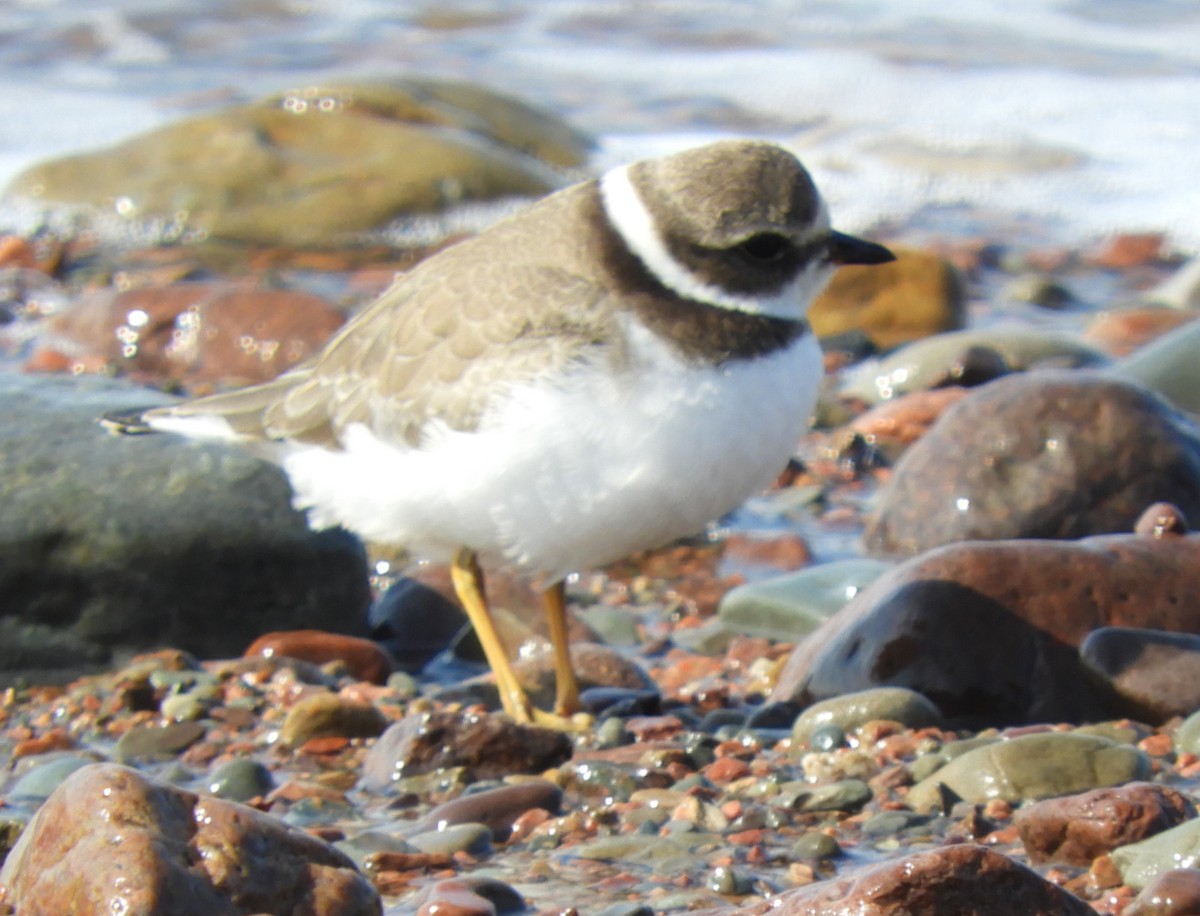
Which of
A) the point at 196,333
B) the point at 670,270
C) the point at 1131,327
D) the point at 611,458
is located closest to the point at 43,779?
the point at 611,458

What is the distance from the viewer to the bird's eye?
14.2ft

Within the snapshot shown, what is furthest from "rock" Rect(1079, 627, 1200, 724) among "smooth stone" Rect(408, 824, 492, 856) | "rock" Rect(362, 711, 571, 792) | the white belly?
"smooth stone" Rect(408, 824, 492, 856)

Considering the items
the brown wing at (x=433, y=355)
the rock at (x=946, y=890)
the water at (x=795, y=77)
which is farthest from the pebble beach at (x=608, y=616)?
the water at (x=795, y=77)

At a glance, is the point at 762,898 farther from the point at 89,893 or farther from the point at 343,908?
the point at 89,893

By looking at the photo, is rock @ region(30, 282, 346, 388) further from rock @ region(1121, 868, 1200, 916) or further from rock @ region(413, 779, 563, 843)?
rock @ region(1121, 868, 1200, 916)

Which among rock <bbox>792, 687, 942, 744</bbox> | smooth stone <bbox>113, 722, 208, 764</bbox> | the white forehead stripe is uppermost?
the white forehead stripe

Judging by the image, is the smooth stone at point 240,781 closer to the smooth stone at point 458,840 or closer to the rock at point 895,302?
the smooth stone at point 458,840

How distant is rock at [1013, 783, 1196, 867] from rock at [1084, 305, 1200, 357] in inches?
187

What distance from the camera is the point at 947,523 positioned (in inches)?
224

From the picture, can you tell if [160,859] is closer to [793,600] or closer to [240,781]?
[240,781]

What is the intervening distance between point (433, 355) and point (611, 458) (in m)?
0.72

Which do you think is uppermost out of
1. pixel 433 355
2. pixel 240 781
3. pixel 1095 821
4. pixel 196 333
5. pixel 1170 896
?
pixel 433 355

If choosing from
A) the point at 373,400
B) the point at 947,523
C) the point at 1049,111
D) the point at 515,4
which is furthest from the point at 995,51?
the point at 373,400

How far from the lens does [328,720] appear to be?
179 inches
